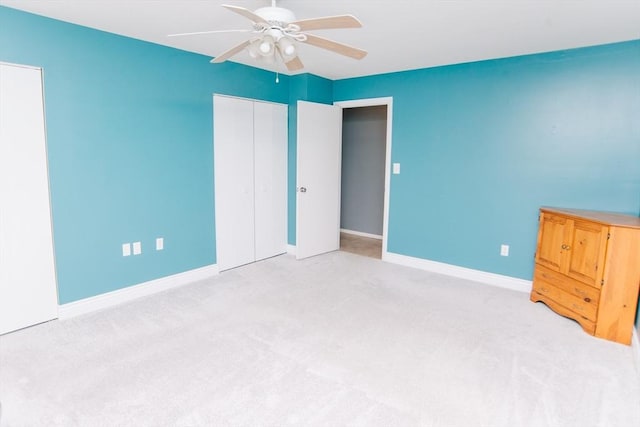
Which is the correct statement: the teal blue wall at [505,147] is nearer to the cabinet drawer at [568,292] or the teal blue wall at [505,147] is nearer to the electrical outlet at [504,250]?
the electrical outlet at [504,250]

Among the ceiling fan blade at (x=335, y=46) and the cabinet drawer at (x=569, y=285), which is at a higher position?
the ceiling fan blade at (x=335, y=46)

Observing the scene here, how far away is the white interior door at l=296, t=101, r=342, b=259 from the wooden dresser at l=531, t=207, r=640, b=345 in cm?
258

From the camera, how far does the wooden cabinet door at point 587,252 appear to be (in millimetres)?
2725

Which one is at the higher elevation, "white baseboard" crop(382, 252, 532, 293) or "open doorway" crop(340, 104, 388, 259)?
"open doorway" crop(340, 104, 388, 259)

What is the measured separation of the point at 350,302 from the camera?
335cm

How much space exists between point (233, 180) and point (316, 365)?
2481mm

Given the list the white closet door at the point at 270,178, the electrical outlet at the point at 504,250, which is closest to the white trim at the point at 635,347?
the electrical outlet at the point at 504,250

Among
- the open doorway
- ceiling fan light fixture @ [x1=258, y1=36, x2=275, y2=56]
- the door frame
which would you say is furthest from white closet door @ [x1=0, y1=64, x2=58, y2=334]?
the open doorway

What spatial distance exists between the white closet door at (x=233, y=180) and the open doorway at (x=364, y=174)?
5.96 feet

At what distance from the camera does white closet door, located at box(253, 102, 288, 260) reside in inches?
175

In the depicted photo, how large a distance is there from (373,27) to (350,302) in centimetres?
233

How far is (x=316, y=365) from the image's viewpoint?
234 cm

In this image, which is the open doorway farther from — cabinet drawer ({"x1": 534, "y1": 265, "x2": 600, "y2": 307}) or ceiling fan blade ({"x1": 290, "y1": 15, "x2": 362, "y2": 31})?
ceiling fan blade ({"x1": 290, "y1": 15, "x2": 362, "y2": 31})

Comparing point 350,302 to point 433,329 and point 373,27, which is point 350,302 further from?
point 373,27
